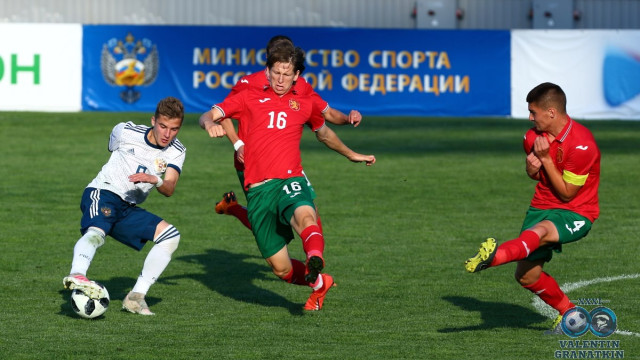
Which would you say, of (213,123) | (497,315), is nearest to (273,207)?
(213,123)

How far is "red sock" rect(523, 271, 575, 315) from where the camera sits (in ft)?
28.3

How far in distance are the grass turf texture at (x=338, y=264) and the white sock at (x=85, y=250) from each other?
0.43 meters

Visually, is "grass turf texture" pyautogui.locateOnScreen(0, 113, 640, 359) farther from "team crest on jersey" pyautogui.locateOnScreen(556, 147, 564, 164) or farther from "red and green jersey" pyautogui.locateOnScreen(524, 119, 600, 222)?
"team crest on jersey" pyautogui.locateOnScreen(556, 147, 564, 164)

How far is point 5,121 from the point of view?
84.2 ft

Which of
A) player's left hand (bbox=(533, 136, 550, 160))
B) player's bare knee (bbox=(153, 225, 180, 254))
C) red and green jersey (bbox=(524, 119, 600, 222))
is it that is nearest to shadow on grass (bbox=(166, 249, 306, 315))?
player's bare knee (bbox=(153, 225, 180, 254))

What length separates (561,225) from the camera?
8258mm

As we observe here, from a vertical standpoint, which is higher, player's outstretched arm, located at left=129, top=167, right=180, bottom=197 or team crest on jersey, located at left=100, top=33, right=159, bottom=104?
team crest on jersey, located at left=100, top=33, right=159, bottom=104

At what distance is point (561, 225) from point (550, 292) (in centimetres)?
65

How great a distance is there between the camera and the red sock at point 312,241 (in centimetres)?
833

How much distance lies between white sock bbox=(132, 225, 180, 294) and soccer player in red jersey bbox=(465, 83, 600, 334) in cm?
272

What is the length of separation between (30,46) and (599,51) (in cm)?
1349

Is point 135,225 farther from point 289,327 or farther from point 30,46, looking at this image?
point 30,46

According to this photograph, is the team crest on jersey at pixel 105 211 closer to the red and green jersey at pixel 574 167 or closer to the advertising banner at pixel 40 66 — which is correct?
the red and green jersey at pixel 574 167

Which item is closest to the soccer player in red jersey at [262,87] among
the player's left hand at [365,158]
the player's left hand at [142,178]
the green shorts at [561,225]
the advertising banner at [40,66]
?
the player's left hand at [365,158]
